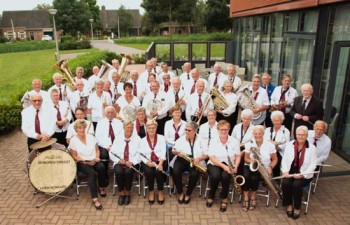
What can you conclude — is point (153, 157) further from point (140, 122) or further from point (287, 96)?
point (287, 96)

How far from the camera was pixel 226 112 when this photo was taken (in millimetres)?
7047

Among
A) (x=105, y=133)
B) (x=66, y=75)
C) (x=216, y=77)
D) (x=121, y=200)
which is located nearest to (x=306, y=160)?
(x=121, y=200)

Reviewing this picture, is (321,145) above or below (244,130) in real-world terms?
below

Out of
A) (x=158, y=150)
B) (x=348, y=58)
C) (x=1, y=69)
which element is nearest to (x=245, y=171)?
(x=158, y=150)

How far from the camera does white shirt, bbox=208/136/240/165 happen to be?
559 cm

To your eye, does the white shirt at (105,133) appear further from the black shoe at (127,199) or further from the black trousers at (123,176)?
the black shoe at (127,199)

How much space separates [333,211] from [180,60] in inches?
530

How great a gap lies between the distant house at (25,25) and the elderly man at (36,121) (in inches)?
3106

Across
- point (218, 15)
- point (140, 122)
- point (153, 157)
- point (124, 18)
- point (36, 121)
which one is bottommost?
point (153, 157)

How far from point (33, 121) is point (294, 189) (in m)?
5.09

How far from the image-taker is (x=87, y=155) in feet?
19.0

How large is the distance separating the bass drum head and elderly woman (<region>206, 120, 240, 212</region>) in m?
2.53

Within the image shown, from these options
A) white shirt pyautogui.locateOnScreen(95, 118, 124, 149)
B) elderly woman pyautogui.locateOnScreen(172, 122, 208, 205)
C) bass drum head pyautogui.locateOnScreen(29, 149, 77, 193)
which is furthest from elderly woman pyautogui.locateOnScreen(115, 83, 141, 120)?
bass drum head pyautogui.locateOnScreen(29, 149, 77, 193)

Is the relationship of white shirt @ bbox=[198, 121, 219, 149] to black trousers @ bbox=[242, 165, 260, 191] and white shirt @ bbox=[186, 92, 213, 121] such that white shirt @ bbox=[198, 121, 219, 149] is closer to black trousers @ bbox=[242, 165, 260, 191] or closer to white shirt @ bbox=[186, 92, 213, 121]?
black trousers @ bbox=[242, 165, 260, 191]
